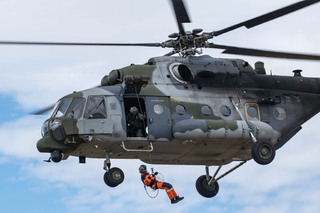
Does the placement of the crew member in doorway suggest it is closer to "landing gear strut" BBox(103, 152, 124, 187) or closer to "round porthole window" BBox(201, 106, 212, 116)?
"landing gear strut" BBox(103, 152, 124, 187)

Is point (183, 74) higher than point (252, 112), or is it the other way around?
point (183, 74)

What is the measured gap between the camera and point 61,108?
21.0 m

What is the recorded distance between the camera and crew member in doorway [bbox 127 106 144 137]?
20822mm

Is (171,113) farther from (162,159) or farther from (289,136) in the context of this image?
(289,136)

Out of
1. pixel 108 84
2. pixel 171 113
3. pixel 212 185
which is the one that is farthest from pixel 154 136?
→ pixel 212 185

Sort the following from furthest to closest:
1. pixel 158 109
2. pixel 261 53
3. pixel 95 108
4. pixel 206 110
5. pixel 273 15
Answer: pixel 261 53, pixel 206 110, pixel 158 109, pixel 95 108, pixel 273 15

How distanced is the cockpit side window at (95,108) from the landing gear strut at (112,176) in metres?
1.40

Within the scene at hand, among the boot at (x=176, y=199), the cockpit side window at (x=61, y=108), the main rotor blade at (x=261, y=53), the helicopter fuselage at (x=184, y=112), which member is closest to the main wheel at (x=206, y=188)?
the helicopter fuselage at (x=184, y=112)

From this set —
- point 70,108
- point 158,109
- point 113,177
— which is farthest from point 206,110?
point 70,108

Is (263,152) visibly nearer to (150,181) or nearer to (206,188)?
(150,181)

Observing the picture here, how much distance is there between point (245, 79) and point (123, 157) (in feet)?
15.3

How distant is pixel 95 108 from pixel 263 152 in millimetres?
5166

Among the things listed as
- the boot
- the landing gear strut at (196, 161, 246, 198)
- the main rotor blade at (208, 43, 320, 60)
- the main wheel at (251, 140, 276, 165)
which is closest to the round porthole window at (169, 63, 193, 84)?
the main rotor blade at (208, 43, 320, 60)

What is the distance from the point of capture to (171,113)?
70.1 feet
